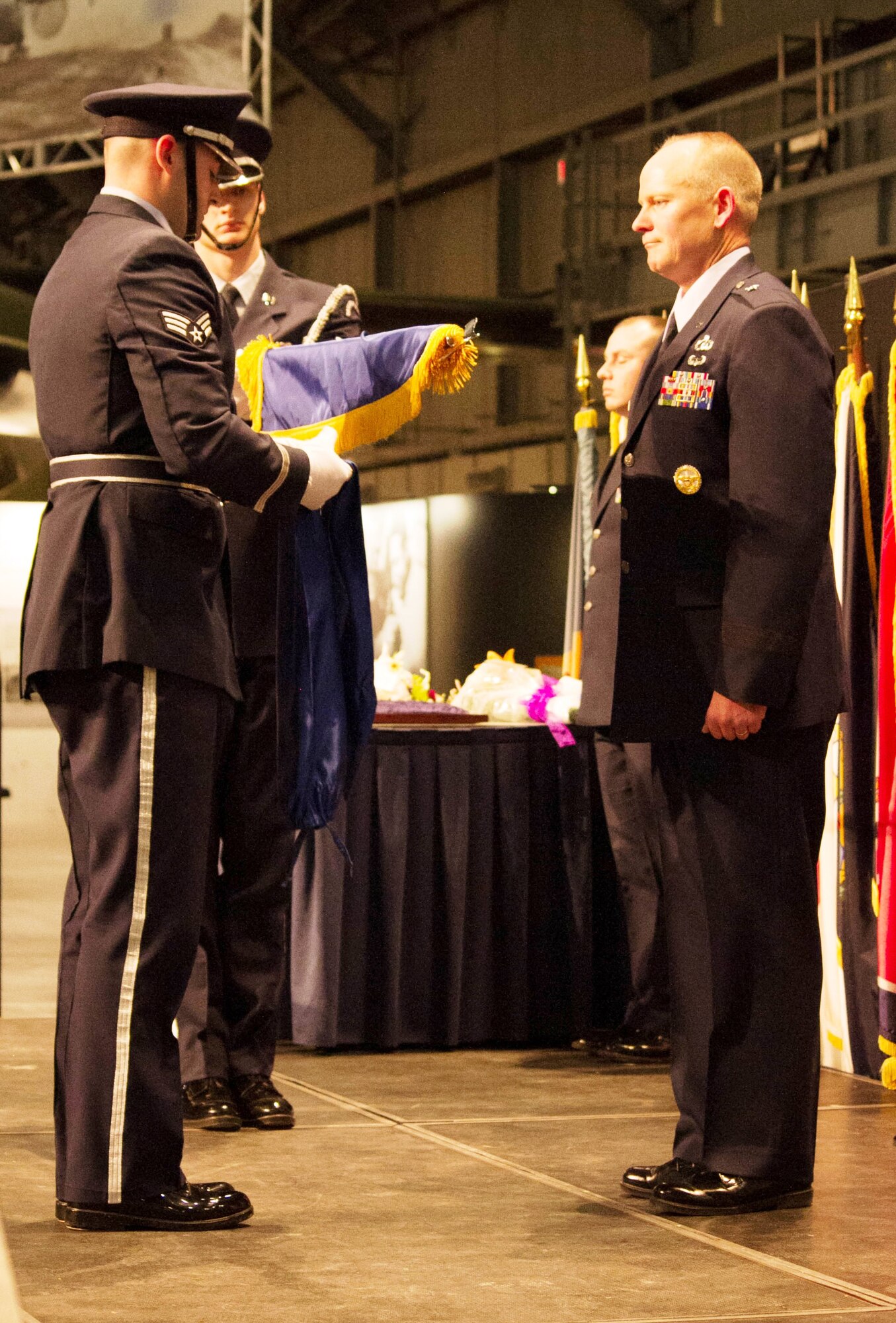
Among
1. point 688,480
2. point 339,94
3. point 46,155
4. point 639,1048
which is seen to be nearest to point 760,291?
point 688,480

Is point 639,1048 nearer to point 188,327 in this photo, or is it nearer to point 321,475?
point 321,475

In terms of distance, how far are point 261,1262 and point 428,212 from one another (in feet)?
47.6

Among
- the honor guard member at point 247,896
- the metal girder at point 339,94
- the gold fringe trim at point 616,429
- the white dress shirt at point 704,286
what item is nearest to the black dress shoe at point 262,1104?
the honor guard member at point 247,896

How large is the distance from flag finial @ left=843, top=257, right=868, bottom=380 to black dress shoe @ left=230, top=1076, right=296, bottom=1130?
1.76m

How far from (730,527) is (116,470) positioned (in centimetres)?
79

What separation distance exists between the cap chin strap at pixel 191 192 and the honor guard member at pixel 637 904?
4.89 ft

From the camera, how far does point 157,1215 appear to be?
2.27m

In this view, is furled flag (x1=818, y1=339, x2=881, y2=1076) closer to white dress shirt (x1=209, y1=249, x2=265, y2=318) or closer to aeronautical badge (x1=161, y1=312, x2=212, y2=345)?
white dress shirt (x1=209, y1=249, x2=265, y2=318)

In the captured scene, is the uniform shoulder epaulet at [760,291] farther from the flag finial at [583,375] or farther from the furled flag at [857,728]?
the flag finial at [583,375]

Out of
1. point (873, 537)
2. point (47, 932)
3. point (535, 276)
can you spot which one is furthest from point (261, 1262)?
point (535, 276)

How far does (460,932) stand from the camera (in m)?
3.89

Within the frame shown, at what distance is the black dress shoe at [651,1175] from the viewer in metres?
2.44

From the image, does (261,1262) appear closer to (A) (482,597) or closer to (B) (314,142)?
(A) (482,597)

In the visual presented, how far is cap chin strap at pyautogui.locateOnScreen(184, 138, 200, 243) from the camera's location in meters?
2.38
